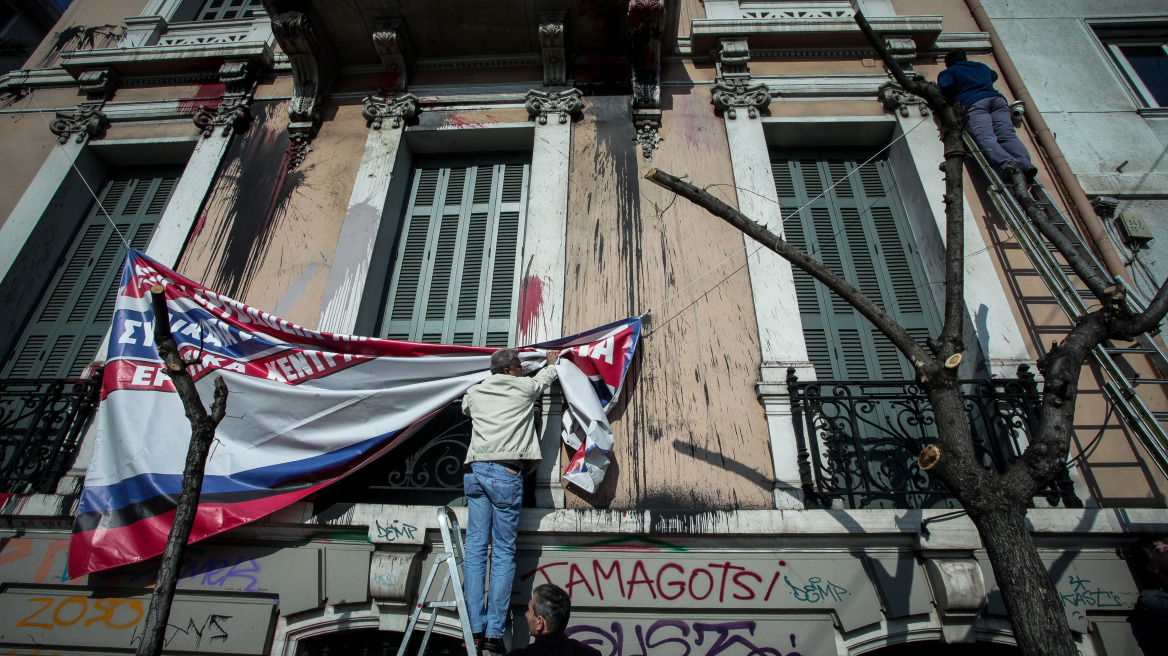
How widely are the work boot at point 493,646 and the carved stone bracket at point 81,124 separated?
269 inches

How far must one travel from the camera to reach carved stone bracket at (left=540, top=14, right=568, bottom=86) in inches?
246

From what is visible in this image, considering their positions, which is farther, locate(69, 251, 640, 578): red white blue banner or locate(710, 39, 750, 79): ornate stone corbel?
locate(710, 39, 750, 79): ornate stone corbel

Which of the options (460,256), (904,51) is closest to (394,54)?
(460,256)

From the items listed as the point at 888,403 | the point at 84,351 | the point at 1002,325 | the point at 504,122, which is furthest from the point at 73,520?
the point at 1002,325

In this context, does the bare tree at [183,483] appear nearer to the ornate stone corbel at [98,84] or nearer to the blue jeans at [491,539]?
the blue jeans at [491,539]

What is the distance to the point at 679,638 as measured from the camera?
3936mm

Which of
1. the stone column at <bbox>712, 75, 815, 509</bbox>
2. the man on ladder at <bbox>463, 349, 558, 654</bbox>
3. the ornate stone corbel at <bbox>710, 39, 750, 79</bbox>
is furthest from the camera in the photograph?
the ornate stone corbel at <bbox>710, 39, 750, 79</bbox>

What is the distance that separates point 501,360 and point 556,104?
3.24 metres

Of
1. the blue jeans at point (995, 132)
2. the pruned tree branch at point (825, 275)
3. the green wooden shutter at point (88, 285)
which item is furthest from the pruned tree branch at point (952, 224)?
the green wooden shutter at point (88, 285)

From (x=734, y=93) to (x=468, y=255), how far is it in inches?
125

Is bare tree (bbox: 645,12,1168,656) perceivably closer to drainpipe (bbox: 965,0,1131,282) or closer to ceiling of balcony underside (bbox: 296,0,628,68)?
drainpipe (bbox: 965,0,1131,282)

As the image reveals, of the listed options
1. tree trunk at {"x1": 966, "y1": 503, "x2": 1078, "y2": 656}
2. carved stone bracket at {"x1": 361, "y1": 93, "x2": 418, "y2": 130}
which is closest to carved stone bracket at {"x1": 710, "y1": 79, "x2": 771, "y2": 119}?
carved stone bracket at {"x1": 361, "y1": 93, "x2": 418, "y2": 130}

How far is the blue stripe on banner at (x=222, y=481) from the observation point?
4.25 m

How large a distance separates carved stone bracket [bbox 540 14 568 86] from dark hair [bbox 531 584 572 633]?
16.9ft
